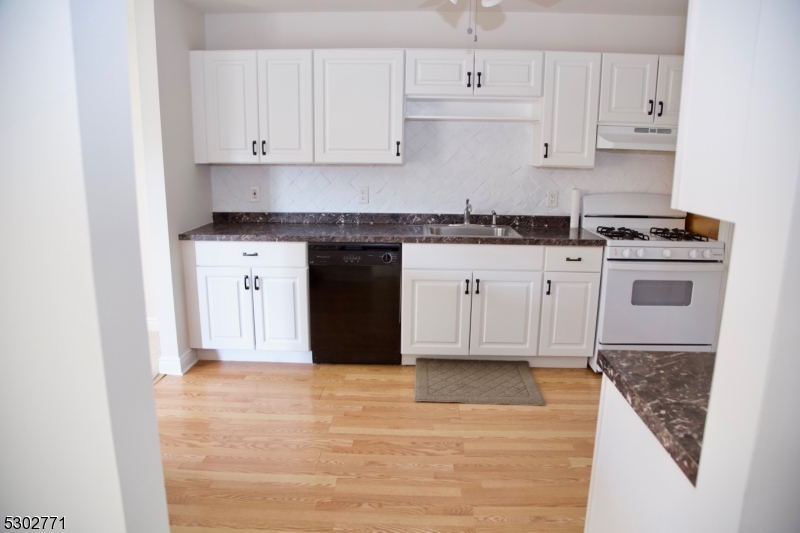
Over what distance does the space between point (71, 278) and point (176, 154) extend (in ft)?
7.92

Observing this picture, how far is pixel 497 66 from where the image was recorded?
127 inches

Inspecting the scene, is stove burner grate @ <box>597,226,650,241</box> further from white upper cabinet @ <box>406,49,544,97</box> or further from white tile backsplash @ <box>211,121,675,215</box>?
white upper cabinet @ <box>406,49,544,97</box>

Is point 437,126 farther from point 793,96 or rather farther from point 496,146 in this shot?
point 793,96

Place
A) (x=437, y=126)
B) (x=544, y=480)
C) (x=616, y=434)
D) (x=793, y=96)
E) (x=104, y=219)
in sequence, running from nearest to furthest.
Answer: (x=793, y=96) → (x=104, y=219) → (x=616, y=434) → (x=544, y=480) → (x=437, y=126)

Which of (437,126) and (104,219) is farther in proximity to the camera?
(437,126)

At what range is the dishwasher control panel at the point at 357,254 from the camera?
10.5ft

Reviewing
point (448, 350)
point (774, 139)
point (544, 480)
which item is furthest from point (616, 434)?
point (448, 350)

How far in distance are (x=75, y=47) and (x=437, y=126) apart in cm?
287

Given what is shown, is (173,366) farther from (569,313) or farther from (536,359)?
(569,313)

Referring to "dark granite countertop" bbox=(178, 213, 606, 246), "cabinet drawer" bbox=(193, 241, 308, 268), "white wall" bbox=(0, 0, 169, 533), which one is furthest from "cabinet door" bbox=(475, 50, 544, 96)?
"white wall" bbox=(0, 0, 169, 533)

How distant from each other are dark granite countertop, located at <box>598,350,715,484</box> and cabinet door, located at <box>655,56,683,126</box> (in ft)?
7.89

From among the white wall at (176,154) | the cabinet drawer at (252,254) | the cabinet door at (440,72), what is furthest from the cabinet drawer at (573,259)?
the white wall at (176,154)

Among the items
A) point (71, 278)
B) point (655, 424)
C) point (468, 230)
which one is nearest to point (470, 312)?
point (468, 230)

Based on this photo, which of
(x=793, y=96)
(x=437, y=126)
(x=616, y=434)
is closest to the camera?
(x=793, y=96)
